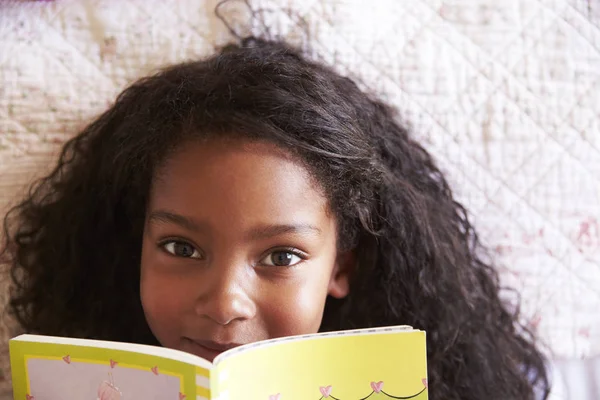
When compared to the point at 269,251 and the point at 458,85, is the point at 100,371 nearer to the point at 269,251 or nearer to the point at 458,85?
the point at 269,251

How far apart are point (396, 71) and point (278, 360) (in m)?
0.56

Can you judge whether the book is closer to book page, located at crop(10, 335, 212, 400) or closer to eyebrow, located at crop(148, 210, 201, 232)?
book page, located at crop(10, 335, 212, 400)

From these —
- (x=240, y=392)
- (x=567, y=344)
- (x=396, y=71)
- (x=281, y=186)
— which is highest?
(x=396, y=71)

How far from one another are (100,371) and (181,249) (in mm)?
207

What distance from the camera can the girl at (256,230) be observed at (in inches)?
31.7

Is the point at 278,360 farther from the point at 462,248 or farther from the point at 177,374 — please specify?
the point at 462,248

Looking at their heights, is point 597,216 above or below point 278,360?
above

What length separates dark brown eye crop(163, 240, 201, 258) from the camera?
84 cm

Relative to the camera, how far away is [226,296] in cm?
77

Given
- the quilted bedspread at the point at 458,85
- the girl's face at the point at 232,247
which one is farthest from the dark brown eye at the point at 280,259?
the quilted bedspread at the point at 458,85

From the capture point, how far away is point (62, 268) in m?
1.01

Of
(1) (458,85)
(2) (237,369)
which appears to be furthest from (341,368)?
(1) (458,85)

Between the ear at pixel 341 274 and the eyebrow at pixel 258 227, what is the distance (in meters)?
0.12

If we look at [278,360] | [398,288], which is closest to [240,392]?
[278,360]
